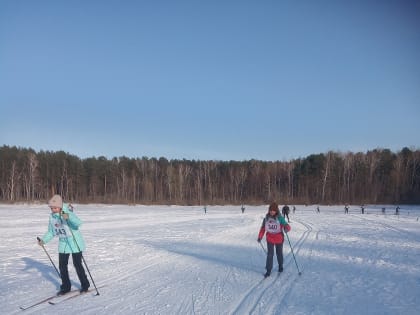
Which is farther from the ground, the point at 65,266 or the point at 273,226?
the point at 273,226

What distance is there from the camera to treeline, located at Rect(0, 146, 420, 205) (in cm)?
8012

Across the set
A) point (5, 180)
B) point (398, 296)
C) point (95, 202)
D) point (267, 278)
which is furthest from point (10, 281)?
point (5, 180)

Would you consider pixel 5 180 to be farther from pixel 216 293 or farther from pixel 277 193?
pixel 216 293

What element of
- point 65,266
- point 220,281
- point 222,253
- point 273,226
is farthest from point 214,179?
point 65,266

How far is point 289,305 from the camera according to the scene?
22.8 feet

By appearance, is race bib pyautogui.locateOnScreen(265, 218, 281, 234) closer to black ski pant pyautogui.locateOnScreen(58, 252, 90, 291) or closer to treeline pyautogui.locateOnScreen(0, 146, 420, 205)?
black ski pant pyautogui.locateOnScreen(58, 252, 90, 291)

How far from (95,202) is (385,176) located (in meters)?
58.0

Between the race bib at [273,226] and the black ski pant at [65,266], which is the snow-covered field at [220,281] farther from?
the race bib at [273,226]


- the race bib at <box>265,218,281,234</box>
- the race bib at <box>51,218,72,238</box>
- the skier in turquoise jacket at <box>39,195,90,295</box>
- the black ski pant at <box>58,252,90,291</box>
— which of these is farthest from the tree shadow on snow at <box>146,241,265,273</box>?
the race bib at <box>51,218,72,238</box>

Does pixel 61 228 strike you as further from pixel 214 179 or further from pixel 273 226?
pixel 214 179

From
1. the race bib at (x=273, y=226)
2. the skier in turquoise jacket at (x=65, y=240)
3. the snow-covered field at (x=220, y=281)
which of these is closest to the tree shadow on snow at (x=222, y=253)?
the snow-covered field at (x=220, y=281)

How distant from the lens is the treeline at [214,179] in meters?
80.1

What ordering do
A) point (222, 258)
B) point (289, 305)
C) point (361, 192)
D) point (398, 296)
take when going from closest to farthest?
point (289, 305) → point (398, 296) → point (222, 258) → point (361, 192)

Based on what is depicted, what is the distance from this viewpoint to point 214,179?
9756 cm
